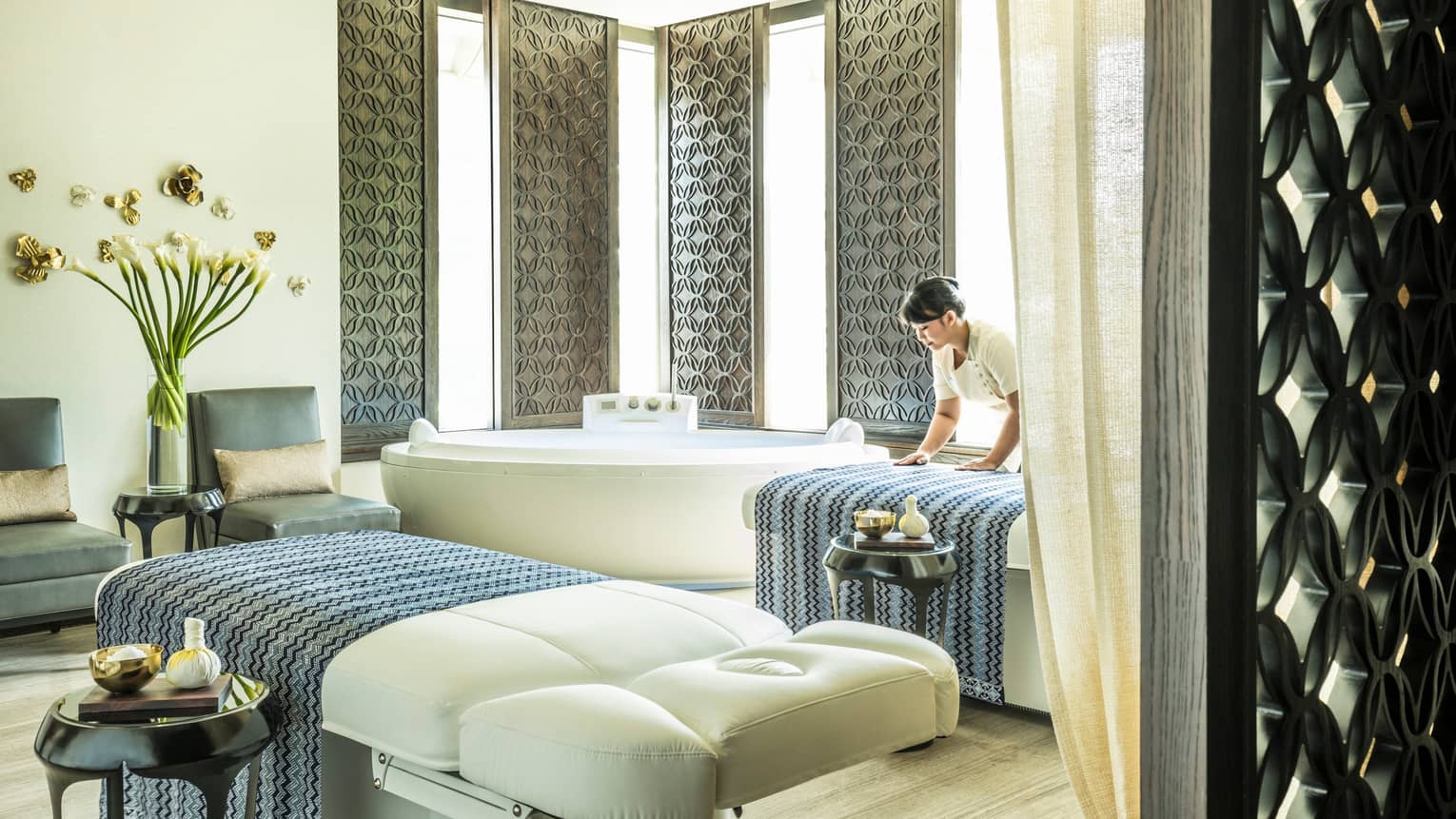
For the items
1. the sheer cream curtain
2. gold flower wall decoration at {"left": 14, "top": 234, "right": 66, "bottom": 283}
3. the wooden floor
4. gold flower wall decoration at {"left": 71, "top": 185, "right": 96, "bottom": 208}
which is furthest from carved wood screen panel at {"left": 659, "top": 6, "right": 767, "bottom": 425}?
the sheer cream curtain

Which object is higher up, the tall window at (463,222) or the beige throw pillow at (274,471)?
the tall window at (463,222)

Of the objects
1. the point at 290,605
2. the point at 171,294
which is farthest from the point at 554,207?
the point at 290,605

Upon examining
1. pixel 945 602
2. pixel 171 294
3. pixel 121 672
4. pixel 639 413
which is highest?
pixel 171 294

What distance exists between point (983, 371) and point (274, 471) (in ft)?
10.0

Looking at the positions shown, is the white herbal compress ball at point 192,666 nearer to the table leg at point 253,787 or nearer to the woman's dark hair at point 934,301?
the table leg at point 253,787

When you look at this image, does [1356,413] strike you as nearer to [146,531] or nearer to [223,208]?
[146,531]

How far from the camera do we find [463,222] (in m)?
6.64

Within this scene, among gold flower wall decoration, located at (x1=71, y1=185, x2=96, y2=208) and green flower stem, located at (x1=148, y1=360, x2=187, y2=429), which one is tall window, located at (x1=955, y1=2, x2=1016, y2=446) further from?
gold flower wall decoration, located at (x1=71, y1=185, x2=96, y2=208)

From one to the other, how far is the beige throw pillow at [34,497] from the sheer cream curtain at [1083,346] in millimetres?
4238

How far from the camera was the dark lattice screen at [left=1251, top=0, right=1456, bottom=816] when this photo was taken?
4.44ft

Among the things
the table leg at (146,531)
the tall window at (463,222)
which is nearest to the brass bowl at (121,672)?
the table leg at (146,531)

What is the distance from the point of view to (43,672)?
4004 millimetres

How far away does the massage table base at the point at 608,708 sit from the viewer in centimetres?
159

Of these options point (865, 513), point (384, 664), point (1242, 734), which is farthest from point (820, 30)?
point (1242, 734)
